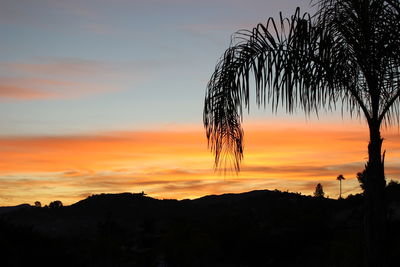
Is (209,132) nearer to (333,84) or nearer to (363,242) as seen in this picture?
(333,84)

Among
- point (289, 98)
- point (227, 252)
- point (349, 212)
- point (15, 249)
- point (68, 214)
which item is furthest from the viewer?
point (68, 214)

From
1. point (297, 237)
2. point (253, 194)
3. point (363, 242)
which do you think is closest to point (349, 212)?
point (297, 237)

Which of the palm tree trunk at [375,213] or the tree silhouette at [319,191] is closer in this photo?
the palm tree trunk at [375,213]

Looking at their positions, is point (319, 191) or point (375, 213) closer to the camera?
point (375, 213)

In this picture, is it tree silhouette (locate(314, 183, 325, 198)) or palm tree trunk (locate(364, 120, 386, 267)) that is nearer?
palm tree trunk (locate(364, 120, 386, 267))

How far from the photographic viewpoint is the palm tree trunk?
8.90 m

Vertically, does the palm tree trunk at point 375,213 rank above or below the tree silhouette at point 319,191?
below

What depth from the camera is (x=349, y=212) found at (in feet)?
200

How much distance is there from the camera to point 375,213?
8.90 m

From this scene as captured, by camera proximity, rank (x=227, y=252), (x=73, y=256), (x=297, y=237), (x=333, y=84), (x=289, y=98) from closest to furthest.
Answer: (x=289, y=98) → (x=333, y=84) → (x=73, y=256) → (x=297, y=237) → (x=227, y=252)

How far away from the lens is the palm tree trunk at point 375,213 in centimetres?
890

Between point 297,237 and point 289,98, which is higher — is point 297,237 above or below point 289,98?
below

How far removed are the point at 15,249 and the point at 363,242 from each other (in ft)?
29.6

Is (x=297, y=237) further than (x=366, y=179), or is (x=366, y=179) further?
(x=297, y=237)
